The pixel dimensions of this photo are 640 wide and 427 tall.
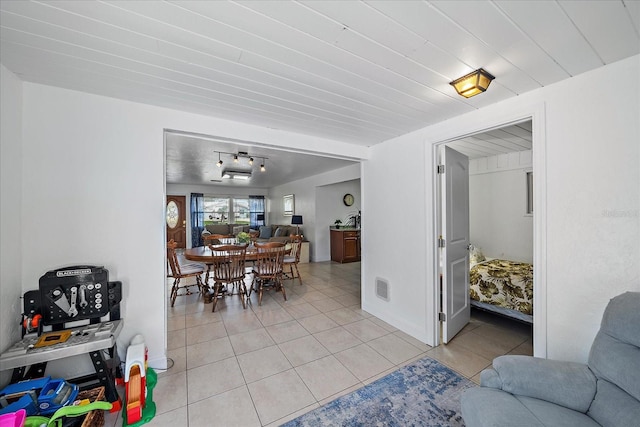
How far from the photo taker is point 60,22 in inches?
44.9

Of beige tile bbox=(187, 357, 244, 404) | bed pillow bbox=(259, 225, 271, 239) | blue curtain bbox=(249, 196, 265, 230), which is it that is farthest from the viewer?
blue curtain bbox=(249, 196, 265, 230)

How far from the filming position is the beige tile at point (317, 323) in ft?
9.50

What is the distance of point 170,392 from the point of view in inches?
73.5

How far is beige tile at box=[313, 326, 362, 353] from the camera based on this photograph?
98.0 inches

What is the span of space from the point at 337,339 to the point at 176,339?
68.5 inches

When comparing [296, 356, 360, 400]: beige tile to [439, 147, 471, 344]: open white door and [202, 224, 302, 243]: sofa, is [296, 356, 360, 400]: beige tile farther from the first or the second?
[202, 224, 302, 243]: sofa

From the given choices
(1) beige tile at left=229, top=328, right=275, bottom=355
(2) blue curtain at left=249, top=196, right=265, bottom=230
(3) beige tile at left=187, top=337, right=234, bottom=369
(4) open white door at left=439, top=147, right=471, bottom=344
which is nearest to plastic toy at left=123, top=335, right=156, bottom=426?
(3) beige tile at left=187, top=337, right=234, bottom=369

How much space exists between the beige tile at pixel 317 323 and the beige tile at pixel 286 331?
71 millimetres

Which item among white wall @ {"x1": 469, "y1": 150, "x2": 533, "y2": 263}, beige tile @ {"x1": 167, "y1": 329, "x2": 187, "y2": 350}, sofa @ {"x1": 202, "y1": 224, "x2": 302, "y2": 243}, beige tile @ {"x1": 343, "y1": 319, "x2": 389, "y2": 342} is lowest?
beige tile @ {"x1": 343, "y1": 319, "x2": 389, "y2": 342}

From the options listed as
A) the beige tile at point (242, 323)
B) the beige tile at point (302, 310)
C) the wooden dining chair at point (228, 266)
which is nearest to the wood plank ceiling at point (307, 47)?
the wooden dining chair at point (228, 266)

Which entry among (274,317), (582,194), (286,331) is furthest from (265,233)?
(582,194)

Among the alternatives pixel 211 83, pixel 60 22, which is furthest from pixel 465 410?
pixel 60 22

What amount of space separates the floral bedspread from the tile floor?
12.6 inches

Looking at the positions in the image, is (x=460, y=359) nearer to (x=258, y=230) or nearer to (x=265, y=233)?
(x=265, y=233)
